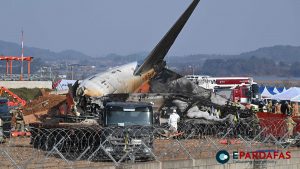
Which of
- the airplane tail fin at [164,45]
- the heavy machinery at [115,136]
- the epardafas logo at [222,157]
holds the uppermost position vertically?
the airplane tail fin at [164,45]

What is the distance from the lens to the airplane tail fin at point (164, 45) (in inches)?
1827

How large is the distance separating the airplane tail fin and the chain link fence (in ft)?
53.3

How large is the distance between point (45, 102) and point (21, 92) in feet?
157

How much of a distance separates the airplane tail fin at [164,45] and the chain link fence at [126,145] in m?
16.2

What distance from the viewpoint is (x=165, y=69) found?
153 ft

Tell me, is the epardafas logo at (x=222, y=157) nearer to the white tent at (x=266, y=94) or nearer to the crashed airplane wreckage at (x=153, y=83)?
the crashed airplane wreckage at (x=153, y=83)

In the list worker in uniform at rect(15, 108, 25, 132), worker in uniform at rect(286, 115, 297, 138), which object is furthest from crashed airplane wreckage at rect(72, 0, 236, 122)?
worker in uniform at rect(286, 115, 297, 138)

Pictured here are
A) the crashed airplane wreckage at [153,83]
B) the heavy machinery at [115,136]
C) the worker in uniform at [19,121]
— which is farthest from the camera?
the crashed airplane wreckage at [153,83]

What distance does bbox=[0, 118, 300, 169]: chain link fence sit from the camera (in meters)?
20.3

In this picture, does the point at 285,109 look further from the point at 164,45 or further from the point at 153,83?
the point at 153,83

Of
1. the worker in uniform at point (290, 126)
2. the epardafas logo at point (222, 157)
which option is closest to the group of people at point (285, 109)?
the worker in uniform at point (290, 126)

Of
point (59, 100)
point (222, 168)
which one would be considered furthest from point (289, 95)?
point (222, 168)

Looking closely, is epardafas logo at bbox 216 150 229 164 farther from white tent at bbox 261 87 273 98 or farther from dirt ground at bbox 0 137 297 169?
white tent at bbox 261 87 273 98

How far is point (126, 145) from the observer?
23547 mm
